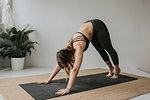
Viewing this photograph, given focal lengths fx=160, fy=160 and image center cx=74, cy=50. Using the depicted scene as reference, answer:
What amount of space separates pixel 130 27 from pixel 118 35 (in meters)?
0.40

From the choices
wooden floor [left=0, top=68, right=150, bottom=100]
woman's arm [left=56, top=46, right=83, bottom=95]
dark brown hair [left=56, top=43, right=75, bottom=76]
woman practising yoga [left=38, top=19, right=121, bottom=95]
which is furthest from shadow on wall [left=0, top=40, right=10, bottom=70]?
woman's arm [left=56, top=46, right=83, bottom=95]

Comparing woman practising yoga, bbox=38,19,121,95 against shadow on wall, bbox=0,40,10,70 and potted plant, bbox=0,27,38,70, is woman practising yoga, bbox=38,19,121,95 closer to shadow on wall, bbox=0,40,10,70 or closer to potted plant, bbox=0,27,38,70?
potted plant, bbox=0,27,38,70

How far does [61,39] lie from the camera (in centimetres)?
396

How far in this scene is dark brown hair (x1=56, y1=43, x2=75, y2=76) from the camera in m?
2.00

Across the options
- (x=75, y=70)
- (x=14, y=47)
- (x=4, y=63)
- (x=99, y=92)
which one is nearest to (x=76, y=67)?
(x=75, y=70)

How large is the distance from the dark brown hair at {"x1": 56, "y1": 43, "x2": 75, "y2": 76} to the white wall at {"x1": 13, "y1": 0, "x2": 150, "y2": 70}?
182 centimetres

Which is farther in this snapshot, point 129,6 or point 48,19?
point 129,6

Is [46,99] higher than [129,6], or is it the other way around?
[129,6]

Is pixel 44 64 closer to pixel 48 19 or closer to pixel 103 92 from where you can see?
pixel 48 19

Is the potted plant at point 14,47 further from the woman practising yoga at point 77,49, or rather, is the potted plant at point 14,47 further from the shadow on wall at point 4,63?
the woman practising yoga at point 77,49

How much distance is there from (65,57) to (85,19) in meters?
2.26

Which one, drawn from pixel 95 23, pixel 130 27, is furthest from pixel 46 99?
pixel 130 27

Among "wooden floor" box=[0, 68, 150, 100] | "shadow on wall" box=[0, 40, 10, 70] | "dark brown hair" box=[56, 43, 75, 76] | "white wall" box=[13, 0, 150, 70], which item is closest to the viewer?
"wooden floor" box=[0, 68, 150, 100]

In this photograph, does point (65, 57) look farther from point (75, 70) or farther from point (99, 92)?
point (99, 92)
